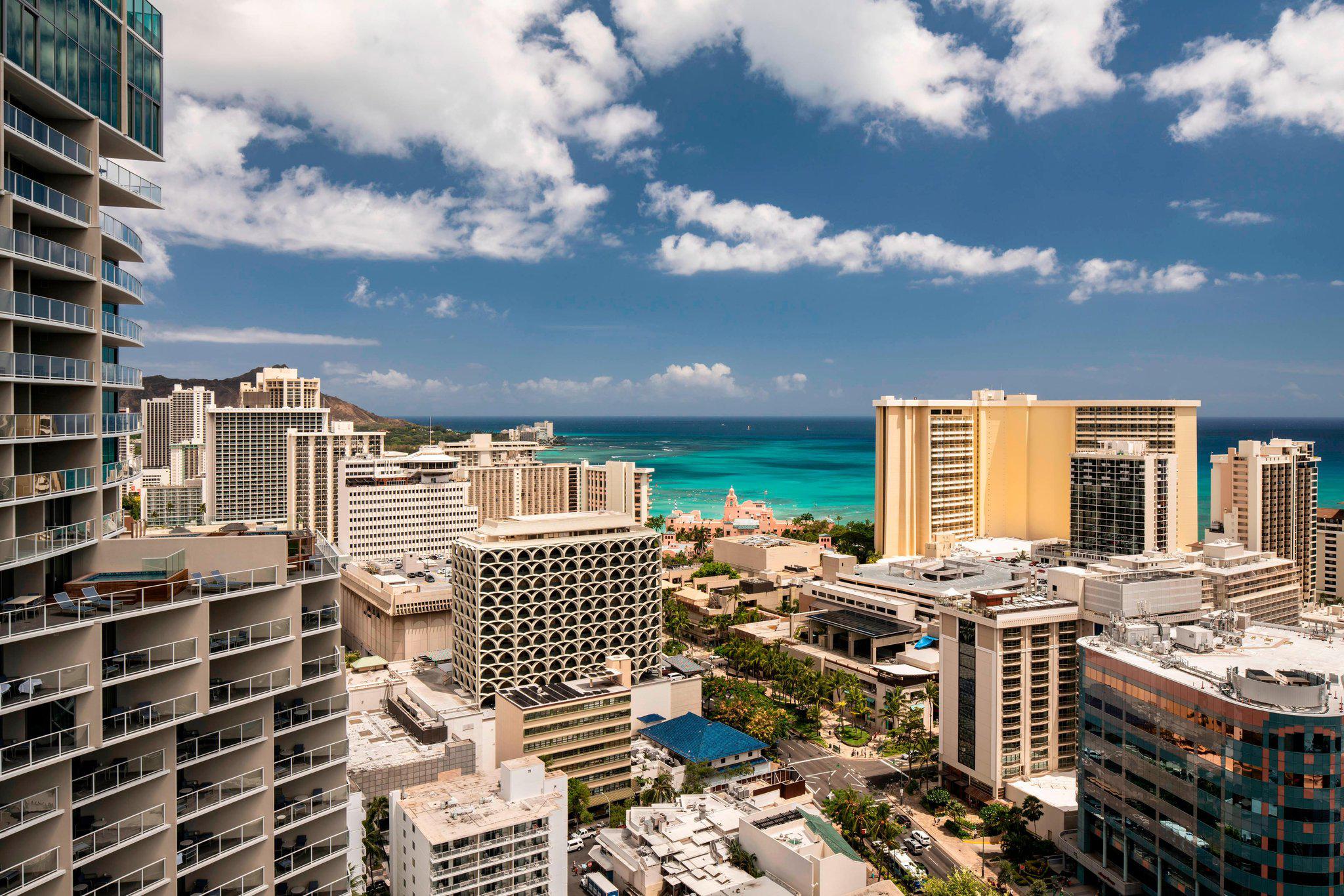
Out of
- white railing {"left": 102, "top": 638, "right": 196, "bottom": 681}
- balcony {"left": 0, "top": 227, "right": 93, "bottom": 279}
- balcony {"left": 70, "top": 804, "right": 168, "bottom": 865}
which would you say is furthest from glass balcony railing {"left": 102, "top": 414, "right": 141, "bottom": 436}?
balcony {"left": 70, "top": 804, "right": 168, "bottom": 865}

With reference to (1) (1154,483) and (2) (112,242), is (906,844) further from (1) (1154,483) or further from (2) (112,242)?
(1) (1154,483)

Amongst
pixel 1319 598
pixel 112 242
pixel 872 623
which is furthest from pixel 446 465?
pixel 1319 598

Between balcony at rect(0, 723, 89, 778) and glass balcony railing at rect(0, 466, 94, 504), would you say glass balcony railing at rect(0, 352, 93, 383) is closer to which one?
glass balcony railing at rect(0, 466, 94, 504)

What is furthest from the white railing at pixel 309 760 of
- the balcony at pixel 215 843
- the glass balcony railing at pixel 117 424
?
the glass balcony railing at pixel 117 424

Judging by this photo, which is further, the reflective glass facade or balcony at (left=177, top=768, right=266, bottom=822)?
the reflective glass facade

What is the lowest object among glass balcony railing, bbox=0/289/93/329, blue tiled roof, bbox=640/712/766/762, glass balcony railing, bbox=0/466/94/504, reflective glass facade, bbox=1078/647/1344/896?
blue tiled roof, bbox=640/712/766/762

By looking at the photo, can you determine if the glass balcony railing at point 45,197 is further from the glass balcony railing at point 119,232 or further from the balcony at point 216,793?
the balcony at point 216,793
